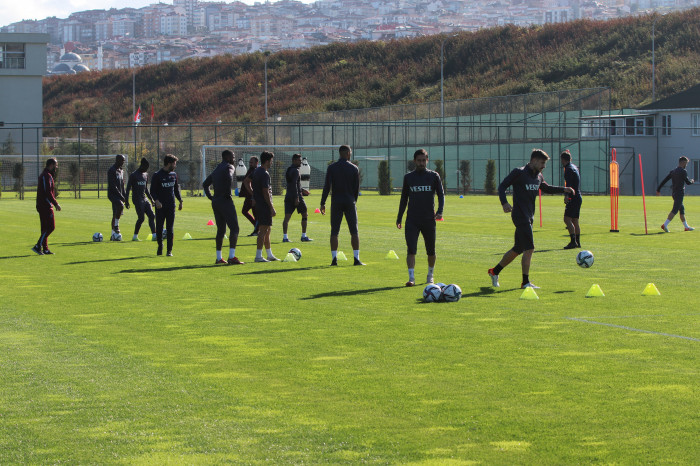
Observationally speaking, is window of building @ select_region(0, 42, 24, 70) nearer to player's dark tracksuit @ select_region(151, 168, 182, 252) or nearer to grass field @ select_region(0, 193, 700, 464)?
player's dark tracksuit @ select_region(151, 168, 182, 252)

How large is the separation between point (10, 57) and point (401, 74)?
174 feet

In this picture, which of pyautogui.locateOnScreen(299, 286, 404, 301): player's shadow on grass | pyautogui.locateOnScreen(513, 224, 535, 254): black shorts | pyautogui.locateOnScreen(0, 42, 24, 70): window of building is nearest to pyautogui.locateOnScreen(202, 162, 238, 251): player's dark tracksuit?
pyautogui.locateOnScreen(299, 286, 404, 301): player's shadow on grass

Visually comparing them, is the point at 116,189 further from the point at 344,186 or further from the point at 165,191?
the point at 344,186

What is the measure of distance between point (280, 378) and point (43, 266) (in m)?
11.2

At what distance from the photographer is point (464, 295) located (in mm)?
14242

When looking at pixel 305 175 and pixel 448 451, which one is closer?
pixel 448 451

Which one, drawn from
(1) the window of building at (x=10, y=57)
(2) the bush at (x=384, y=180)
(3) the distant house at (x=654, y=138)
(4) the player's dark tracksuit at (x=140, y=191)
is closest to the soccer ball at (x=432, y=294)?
(4) the player's dark tracksuit at (x=140, y=191)

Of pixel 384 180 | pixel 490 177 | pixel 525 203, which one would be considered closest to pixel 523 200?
pixel 525 203

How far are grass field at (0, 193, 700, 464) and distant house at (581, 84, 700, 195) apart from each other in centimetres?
4387

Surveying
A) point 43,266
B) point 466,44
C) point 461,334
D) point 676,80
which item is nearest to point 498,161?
point 676,80

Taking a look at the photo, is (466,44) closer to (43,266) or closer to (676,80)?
(676,80)

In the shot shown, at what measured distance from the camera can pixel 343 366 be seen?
927cm

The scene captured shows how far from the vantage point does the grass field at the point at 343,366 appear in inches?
266

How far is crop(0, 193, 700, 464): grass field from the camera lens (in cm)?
677
